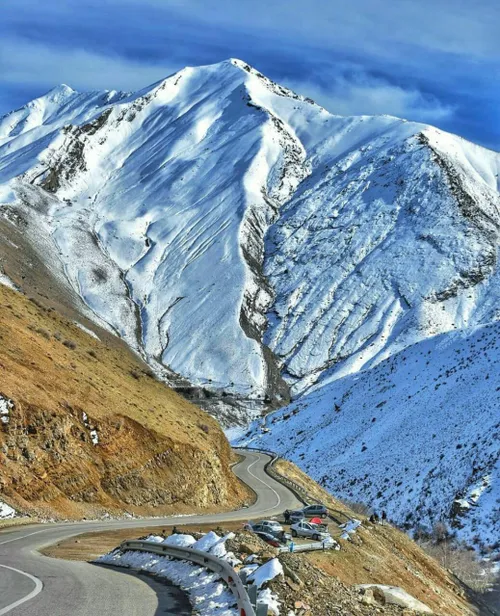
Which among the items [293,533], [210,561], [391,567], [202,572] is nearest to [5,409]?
[293,533]

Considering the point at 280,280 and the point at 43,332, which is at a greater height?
the point at 43,332

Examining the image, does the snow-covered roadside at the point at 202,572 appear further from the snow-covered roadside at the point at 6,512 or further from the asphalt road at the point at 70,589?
the snow-covered roadside at the point at 6,512

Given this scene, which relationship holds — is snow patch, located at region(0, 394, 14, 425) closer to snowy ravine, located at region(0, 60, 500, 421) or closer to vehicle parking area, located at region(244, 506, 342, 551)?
vehicle parking area, located at region(244, 506, 342, 551)

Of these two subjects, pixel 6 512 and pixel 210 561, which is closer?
pixel 210 561

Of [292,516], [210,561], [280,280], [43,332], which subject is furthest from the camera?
[280,280]

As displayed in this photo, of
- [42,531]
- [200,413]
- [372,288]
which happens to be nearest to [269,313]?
[372,288]

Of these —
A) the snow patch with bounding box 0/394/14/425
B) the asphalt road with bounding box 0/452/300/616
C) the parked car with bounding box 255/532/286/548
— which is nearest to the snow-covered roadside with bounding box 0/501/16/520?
the snow patch with bounding box 0/394/14/425

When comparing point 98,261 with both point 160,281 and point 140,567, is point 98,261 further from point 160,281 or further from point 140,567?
point 140,567

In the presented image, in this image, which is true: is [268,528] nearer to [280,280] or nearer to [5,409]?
[5,409]
